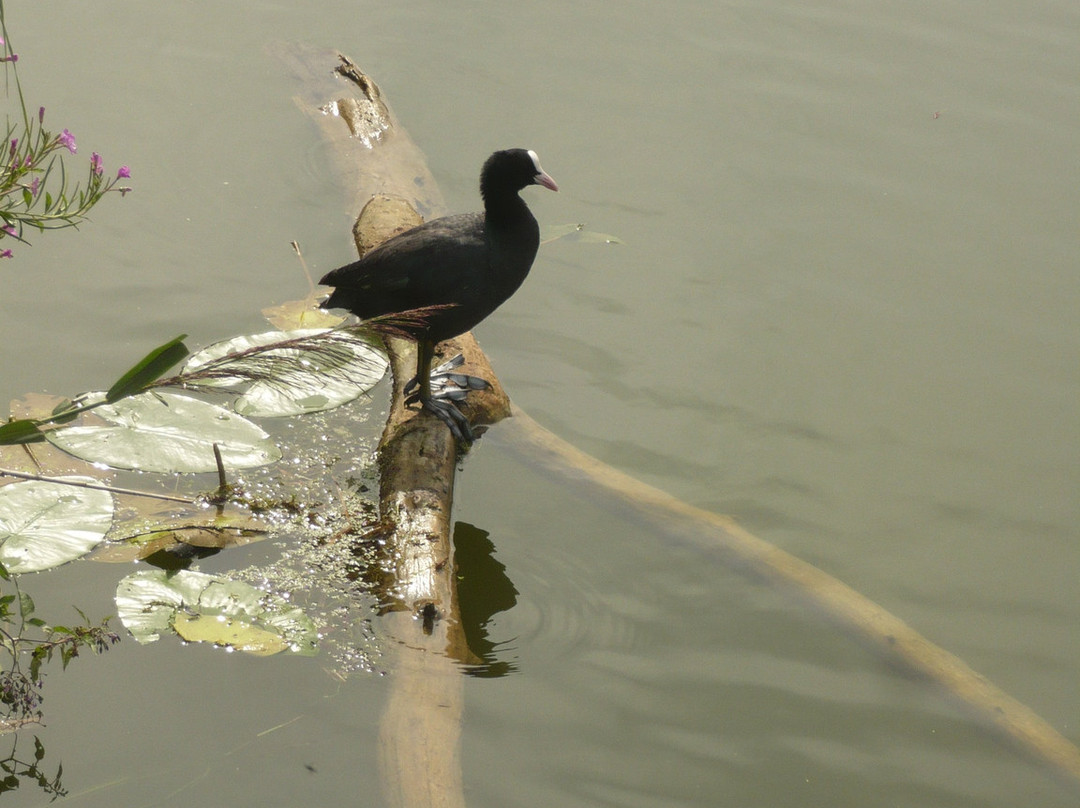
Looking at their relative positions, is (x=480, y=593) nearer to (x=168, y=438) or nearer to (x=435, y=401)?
(x=435, y=401)

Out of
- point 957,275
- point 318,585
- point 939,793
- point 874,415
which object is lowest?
point 939,793

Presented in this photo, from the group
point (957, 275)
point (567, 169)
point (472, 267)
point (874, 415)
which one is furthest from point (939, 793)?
point (567, 169)

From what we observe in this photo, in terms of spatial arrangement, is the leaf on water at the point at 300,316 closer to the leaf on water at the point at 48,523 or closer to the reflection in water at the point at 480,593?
the reflection in water at the point at 480,593

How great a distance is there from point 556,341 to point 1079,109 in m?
3.76

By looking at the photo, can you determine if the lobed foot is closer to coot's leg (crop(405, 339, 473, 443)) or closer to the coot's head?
coot's leg (crop(405, 339, 473, 443))

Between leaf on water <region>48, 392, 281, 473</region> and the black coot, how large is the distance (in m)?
0.61

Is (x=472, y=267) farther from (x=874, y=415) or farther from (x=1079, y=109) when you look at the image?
(x=1079, y=109)

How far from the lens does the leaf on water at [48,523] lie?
10.0 feet

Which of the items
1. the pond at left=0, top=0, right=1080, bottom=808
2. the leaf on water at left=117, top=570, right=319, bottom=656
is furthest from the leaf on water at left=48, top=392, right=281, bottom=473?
the leaf on water at left=117, top=570, right=319, bottom=656

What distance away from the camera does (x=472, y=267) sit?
377 cm

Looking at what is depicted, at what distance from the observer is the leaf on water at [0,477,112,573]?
306cm

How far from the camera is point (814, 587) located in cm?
360

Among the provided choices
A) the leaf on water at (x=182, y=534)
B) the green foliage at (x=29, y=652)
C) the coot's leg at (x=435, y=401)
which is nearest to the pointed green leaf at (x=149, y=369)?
the green foliage at (x=29, y=652)

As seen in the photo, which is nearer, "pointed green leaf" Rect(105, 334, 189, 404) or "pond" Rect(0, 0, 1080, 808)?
"pointed green leaf" Rect(105, 334, 189, 404)
